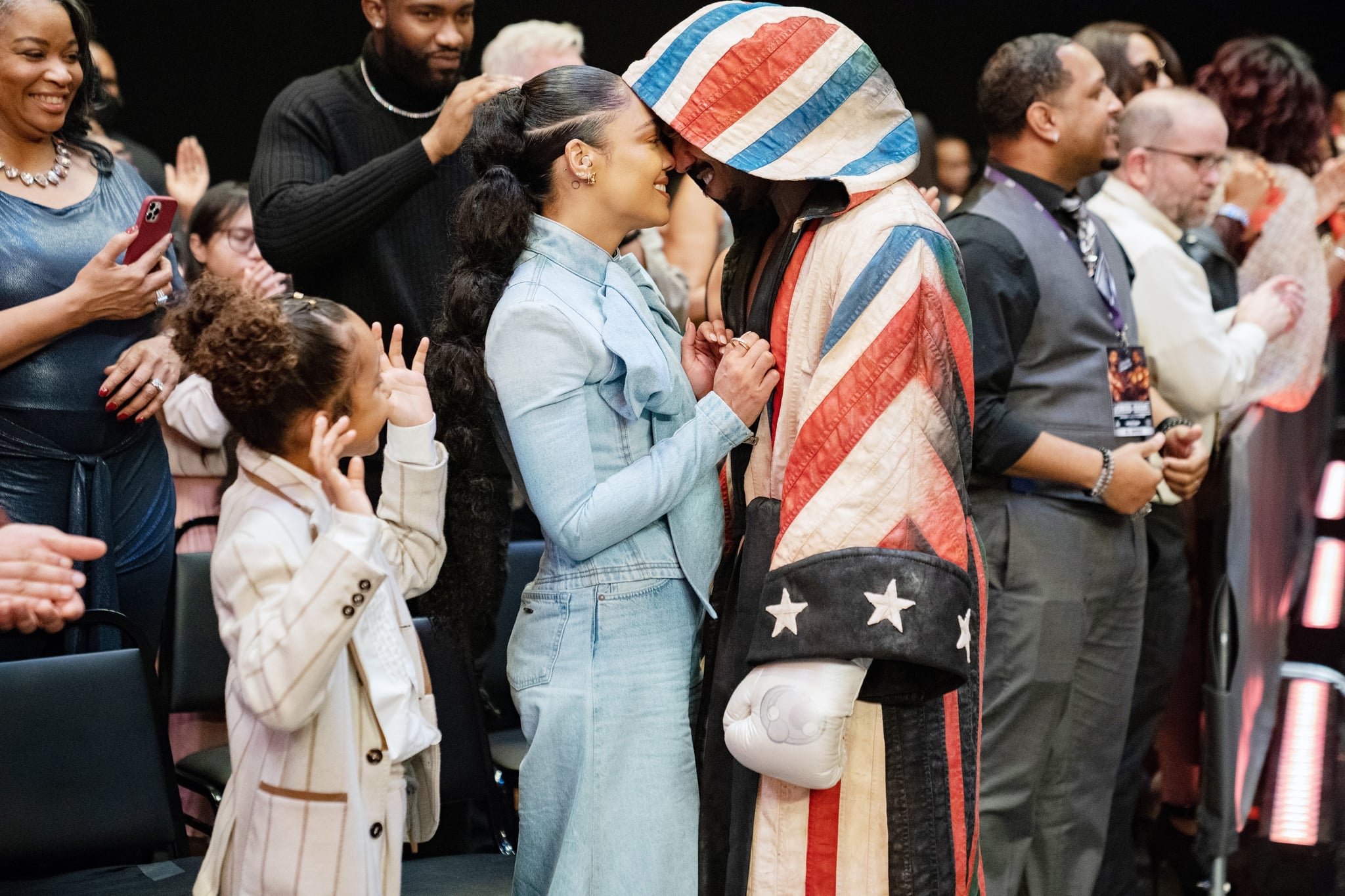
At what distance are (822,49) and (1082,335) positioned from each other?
3.64 feet

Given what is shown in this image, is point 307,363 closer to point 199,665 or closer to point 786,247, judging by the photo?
point 786,247

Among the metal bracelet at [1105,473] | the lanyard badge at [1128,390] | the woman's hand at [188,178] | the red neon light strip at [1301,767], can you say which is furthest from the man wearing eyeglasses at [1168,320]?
the woman's hand at [188,178]

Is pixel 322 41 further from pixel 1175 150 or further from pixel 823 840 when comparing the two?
pixel 823 840

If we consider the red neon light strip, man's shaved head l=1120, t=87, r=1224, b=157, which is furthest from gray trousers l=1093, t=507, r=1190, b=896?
man's shaved head l=1120, t=87, r=1224, b=157

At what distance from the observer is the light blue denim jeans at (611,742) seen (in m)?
1.87

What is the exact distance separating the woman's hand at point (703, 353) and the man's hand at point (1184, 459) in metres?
1.24

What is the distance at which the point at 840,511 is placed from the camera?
1720mm

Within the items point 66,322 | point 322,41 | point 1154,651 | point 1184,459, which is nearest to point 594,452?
point 66,322

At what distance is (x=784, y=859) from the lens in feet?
5.91

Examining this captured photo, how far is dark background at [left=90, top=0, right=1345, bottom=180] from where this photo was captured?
17.6ft

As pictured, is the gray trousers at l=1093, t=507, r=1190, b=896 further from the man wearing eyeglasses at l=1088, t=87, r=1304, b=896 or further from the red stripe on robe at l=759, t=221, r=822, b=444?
the red stripe on robe at l=759, t=221, r=822, b=444

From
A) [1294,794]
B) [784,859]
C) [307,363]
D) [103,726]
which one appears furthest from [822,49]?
[1294,794]

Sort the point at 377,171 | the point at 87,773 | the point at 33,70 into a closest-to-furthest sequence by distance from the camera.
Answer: the point at 87,773 → the point at 33,70 → the point at 377,171

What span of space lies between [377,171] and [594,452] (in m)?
0.94
